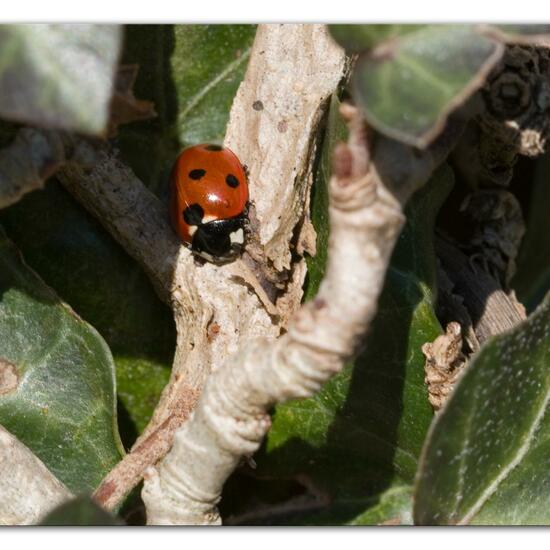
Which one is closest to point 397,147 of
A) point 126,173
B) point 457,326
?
point 457,326

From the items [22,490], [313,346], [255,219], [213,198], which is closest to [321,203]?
[255,219]

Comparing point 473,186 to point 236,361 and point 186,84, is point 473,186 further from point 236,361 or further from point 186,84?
point 236,361

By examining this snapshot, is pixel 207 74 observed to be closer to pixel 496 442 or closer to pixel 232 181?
pixel 232 181

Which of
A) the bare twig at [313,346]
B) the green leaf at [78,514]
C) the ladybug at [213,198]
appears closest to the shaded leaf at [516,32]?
the bare twig at [313,346]

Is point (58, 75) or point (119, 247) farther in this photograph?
point (119, 247)

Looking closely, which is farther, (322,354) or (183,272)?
(183,272)

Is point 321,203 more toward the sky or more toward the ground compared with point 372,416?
more toward the sky

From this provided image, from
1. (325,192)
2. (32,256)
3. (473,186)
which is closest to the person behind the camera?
(325,192)

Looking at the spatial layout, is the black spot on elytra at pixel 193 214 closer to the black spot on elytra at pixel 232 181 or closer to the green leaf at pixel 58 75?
the black spot on elytra at pixel 232 181
